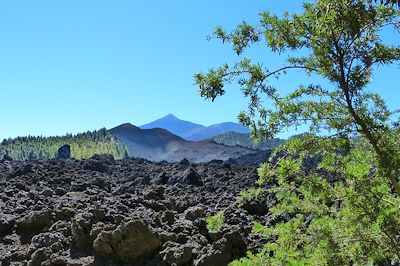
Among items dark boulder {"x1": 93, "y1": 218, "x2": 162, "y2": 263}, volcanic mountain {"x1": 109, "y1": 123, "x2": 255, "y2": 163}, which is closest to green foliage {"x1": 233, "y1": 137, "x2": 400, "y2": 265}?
dark boulder {"x1": 93, "y1": 218, "x2": 162, "y2": 263}

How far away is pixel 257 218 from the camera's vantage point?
42.7 feet

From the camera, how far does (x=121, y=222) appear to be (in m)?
11.5

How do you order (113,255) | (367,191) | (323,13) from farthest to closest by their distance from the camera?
(113,255), (367,191), (323,13)

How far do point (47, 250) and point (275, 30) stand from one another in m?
7.32

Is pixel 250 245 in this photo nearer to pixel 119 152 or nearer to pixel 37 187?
pixel 37 187

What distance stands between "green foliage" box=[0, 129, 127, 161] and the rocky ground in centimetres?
8417

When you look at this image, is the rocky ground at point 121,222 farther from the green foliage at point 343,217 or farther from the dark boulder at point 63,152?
the dark boulder at point 63,152

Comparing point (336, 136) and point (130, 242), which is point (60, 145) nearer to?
point (130, 242)

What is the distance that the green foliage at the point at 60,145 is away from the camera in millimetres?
104188

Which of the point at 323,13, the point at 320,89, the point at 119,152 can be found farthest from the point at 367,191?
the point at 119,152

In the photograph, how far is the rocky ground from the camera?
10961mm

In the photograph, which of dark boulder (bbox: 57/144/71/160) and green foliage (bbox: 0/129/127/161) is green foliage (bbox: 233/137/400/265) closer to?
dark boulder (bbox: 57/144/71/160)

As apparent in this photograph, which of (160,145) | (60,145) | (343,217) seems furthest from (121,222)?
(160,145)

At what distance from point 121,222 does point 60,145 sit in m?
107
